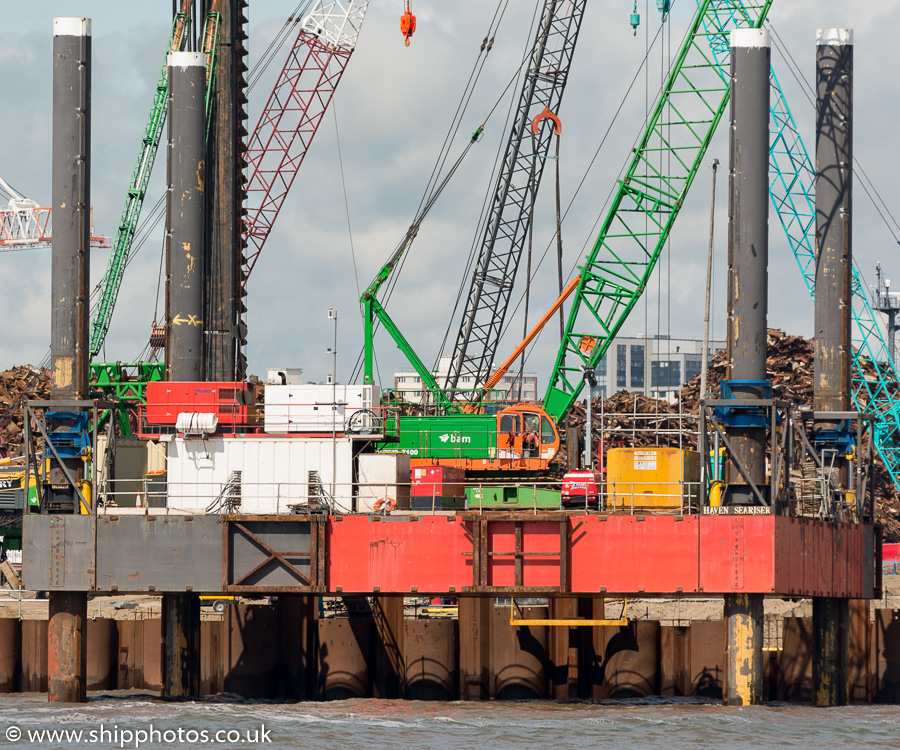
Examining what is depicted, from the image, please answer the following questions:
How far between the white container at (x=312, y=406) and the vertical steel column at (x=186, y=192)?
3.74 meters

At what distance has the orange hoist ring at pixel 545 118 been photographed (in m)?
92.9

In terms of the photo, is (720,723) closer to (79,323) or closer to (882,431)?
(79,323)

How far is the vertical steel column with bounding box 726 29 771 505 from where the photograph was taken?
4306 cm

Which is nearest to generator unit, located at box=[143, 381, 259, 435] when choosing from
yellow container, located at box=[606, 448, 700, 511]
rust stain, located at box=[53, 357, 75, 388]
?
rust stain, located at box=[53, 357, 75, 388]

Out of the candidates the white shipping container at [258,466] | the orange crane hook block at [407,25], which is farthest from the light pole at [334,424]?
the orange crane hook block at [407,25]

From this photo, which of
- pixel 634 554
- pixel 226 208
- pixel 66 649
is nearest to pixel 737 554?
pixel 634 554

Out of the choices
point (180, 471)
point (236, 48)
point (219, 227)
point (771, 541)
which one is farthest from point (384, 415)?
point (236, 48)

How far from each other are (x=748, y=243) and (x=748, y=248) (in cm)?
14

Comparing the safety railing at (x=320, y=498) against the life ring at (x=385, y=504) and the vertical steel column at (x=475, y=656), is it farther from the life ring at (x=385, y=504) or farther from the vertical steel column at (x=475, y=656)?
the vertical steel column at (x=475, y=656)

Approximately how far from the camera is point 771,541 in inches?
1583

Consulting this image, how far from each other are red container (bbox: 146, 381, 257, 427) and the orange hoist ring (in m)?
49.7

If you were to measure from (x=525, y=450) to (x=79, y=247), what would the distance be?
78.2 ft

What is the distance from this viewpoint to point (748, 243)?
43156 mm

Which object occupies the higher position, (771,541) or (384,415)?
(384,415)
